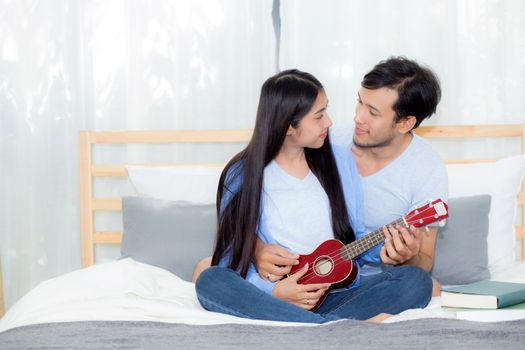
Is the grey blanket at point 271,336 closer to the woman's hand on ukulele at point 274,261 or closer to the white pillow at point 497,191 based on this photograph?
the woman's hand on ukulele at point 274,261

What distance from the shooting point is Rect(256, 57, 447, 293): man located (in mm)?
2158

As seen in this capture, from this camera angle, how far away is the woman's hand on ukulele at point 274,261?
1.99 m

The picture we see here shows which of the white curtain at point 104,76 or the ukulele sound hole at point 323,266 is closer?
the ukulele sound hole at point 323,266

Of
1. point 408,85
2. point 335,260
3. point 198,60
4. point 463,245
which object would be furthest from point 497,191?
point 198,60

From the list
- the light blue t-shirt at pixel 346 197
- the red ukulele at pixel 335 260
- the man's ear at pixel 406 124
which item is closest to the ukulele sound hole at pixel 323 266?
the red ukulele at pixel 335 260

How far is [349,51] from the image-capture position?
282 cm

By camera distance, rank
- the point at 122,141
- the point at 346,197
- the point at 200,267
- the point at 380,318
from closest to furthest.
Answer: the point at 380,318
the point at 346,197
the point at 200,267
the point at 122,141

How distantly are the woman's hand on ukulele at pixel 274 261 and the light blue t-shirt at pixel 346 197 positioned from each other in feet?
0.10

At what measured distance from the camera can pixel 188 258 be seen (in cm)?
236

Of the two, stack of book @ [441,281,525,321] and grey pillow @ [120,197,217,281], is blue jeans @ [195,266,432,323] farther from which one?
grey pillow @ [120,197,217,281]

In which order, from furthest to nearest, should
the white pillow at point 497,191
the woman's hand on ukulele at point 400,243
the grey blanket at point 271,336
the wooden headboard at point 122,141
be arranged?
the wooden headboard at point 122,141 → the white pillow at point 497,191 → the woman's hand on ukulele at point 400,243 → the grey blanket at point 271,336

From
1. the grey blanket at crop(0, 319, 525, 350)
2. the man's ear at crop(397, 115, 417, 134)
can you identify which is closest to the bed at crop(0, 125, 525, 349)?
the grey blanket at crop(0, 319, 525, 350)

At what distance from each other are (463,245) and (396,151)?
0.38m

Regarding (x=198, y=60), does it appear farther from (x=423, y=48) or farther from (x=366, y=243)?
(x=366, y=243)
